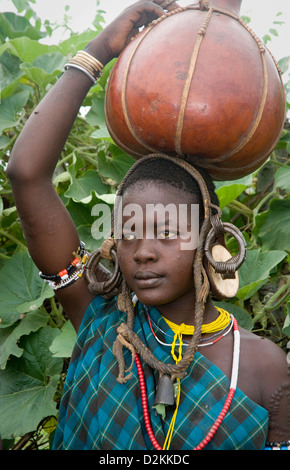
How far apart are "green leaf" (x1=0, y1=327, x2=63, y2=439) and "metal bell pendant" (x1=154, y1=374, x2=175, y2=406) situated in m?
0.94

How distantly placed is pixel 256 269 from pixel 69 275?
2.97 feet

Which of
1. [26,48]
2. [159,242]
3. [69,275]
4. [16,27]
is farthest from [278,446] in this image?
[16,27]

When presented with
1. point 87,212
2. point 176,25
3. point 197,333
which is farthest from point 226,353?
point 87,212

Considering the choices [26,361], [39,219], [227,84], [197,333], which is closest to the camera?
[227,84]

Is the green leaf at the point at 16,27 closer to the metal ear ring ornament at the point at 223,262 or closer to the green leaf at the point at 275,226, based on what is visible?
the green leaf at the point at 275,226

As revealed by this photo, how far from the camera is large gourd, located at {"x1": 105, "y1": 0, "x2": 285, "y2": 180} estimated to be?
124cm

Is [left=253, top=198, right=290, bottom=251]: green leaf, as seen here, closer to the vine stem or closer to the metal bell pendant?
the vine stem

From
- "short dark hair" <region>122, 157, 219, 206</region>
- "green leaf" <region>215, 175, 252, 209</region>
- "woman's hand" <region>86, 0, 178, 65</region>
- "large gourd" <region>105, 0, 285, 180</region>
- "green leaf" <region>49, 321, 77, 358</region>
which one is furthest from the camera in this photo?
"green leaf" <region>215, 175, 252, 209</region>

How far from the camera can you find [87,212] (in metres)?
2.28

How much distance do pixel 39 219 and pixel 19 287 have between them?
0.95 metres

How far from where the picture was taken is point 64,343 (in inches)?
80.2

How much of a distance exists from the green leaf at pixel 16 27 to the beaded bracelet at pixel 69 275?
158 cm

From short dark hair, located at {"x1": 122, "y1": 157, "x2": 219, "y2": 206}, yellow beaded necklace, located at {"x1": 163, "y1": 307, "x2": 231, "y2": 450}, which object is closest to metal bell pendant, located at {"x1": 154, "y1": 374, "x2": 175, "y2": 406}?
yellow beaded necklace, located at {"x1": 163, "y1": 307, "x2": 231, "y2": 450}

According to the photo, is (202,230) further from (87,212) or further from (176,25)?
(87,212)
